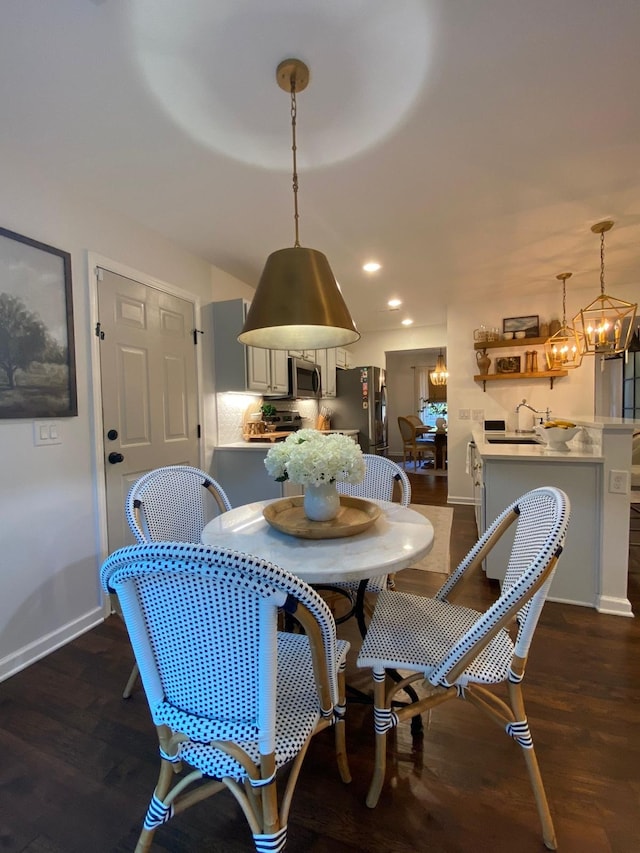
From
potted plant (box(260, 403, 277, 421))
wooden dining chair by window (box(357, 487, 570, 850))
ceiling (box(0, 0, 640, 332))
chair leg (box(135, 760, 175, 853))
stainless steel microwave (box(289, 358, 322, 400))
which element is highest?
ceiling (box(0, 0, 640, 332))

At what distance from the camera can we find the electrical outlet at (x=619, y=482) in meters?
2.25

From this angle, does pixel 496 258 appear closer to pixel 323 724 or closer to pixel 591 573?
pixel 591 573

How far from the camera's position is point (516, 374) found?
4.45 meters

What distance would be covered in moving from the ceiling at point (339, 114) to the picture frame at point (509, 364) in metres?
1.76

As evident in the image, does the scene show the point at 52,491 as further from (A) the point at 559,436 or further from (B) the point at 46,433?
(A) the point at 559,436

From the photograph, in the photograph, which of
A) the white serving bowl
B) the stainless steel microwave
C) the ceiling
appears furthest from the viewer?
the stainless steel microwave

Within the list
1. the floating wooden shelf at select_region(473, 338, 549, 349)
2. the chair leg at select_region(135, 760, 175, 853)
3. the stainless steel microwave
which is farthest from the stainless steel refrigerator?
the chair leg at select_region(135, 760, 175, 853)

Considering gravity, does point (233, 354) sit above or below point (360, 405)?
above

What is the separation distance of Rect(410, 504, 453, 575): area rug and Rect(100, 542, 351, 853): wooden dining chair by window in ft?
4.73

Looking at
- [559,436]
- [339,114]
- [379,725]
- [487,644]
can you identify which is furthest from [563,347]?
[379,725]

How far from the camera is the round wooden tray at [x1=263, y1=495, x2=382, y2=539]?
4.24 ft

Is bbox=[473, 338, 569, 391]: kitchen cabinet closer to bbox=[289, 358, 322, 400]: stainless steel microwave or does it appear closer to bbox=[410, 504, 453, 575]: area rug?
bbox=[410, 504, 453, 575]: area rug

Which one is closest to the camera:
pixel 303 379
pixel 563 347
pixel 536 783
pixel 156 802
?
pixel 156 802

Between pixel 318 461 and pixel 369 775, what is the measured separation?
1067 mm
